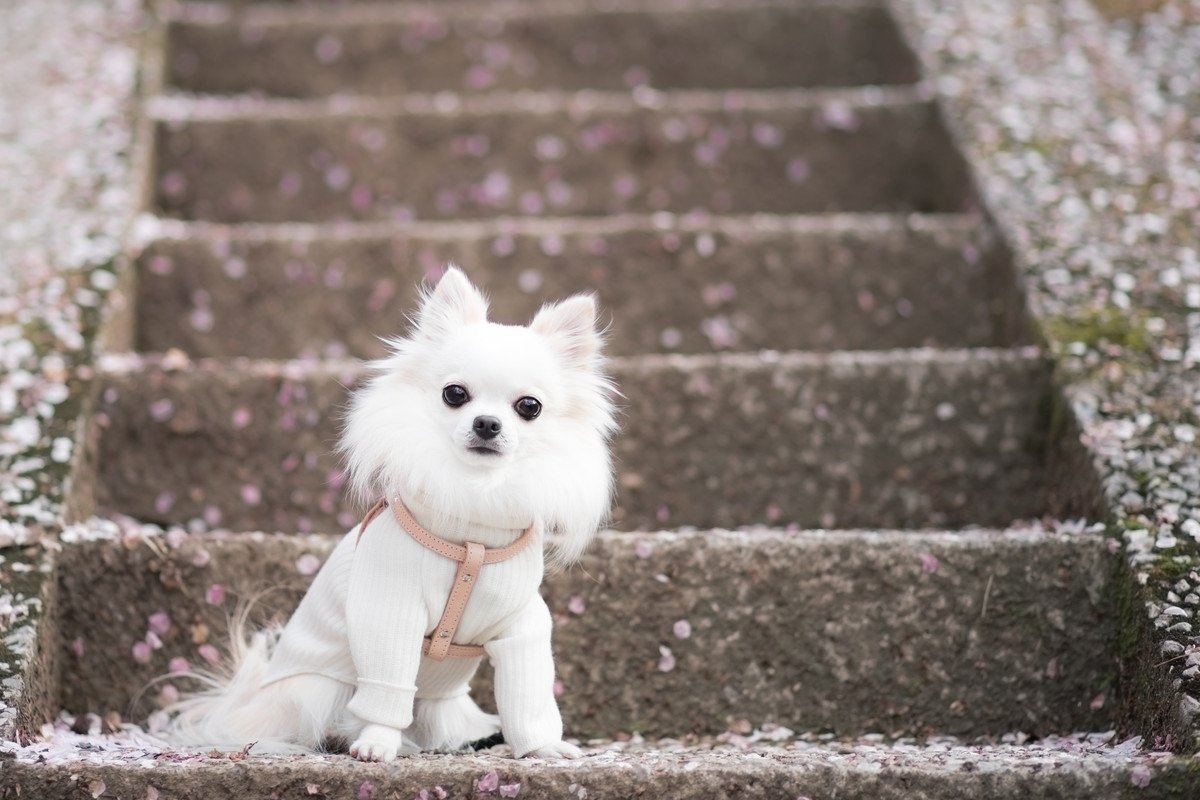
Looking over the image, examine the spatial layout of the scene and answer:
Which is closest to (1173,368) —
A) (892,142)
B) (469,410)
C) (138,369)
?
(892,142)

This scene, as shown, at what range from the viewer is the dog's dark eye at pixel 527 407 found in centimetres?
230

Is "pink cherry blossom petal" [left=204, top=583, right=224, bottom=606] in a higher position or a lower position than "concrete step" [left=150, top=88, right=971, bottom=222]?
lower

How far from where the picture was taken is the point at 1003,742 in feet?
9.21

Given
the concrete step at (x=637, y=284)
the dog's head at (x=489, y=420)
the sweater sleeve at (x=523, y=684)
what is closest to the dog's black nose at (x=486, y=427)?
the dog's head at (x=489, y=420)

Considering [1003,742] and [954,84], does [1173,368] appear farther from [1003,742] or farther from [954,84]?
[954,84]

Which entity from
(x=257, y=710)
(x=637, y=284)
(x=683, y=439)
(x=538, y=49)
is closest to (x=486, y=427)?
(x=257, y=710)

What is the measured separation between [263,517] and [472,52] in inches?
103

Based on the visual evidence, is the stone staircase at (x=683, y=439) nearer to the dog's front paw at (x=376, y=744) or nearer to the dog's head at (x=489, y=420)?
the dog's front paw at (x=376, y=744)

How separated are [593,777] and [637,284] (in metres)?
1.96

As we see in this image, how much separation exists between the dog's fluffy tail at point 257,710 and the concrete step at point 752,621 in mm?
226

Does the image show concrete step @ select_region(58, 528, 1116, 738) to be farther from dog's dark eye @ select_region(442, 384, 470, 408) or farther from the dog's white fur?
dog's dark eye @ select_region(442, 384, 470, 408)

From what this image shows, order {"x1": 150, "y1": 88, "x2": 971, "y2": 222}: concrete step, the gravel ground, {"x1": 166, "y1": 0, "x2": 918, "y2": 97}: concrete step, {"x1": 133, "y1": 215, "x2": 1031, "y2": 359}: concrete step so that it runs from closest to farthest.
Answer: the gravel ground
{"x1": 133, "y1": 215, "x2": 1031, "y2": 359}: concrete step
{"x1": 150, "y1": 88, "x2": 971, "y2": 222}: concrete step
{"x1": 166, "y1": 0, "x2": 918, "y2": 97}: concrete step

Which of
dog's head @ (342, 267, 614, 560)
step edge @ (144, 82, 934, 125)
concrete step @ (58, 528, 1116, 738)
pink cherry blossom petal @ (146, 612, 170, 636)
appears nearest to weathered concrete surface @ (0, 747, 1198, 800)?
dog's head @ (342, 267, 614, 560)

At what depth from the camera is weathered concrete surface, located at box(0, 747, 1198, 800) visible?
2.28 m
